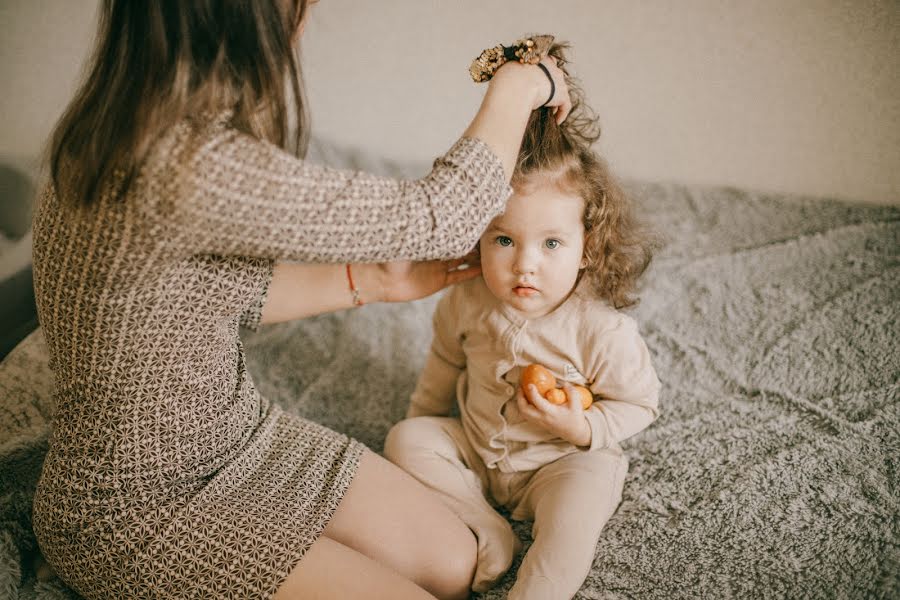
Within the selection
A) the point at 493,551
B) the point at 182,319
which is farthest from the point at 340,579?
the point at 182,319

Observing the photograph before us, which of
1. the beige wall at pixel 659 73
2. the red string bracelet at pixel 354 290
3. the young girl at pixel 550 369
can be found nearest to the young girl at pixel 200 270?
the young girl at pixel 550 369

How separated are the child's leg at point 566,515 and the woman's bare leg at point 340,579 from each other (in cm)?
17

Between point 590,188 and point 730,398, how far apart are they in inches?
21.5

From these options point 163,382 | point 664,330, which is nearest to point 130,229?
point 163,382

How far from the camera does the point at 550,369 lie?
40.1 inches

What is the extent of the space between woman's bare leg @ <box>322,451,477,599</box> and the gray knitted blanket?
0.08 metres

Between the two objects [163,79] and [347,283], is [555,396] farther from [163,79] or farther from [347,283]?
[163,79]

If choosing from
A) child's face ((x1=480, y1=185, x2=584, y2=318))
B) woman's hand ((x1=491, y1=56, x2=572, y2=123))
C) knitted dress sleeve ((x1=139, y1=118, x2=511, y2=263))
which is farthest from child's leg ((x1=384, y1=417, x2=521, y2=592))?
woman's hand ((x1=491, y1=56, x2=572, y2=123))

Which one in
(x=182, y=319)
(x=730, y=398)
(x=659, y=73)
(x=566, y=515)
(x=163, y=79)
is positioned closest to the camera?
(x=163, y=79)

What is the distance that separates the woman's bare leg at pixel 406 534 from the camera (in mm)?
903

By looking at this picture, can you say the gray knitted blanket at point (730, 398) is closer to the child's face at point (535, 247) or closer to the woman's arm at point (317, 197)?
the child's face at point (535, 247)

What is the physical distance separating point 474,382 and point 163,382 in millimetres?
525

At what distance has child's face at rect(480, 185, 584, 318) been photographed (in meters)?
0.93

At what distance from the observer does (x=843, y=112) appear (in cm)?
152
